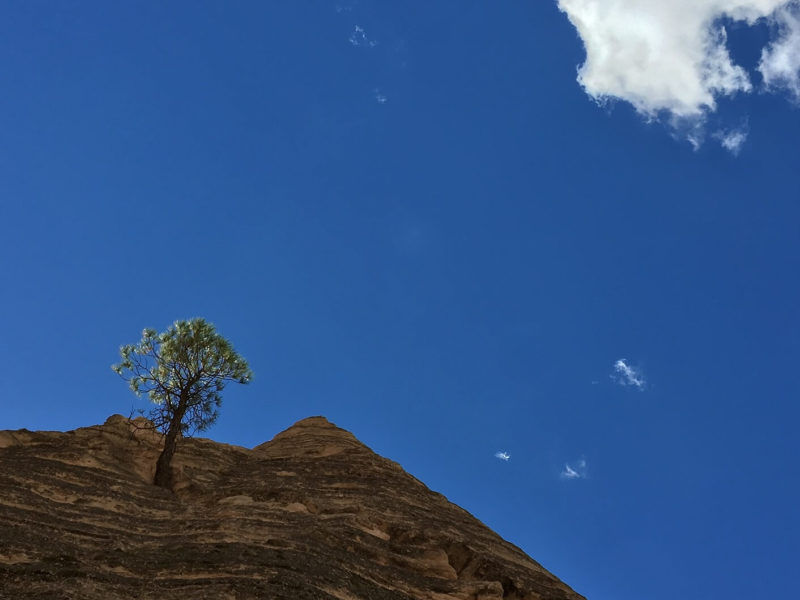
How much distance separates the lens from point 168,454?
115 feet

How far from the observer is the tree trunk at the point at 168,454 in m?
33.7

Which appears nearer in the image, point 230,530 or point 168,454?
point 230,530

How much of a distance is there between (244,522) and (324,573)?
4.79 metres

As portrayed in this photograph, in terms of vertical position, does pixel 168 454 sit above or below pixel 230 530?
above

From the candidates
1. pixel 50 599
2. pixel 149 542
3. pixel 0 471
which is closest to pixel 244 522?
pixel 149 542

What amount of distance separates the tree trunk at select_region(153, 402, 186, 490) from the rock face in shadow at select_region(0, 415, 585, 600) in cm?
74

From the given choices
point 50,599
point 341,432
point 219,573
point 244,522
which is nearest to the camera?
point 50,599

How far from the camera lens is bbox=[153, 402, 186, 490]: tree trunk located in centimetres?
3366

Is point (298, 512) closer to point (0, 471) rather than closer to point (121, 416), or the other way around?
point (0, 471)

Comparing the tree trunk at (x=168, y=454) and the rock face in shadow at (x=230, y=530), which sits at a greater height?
the tree trunk at (x=168, y=454)

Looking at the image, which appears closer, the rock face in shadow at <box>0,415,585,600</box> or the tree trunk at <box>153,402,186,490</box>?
the rock face in shadow at <box>0,415,585,600</box>

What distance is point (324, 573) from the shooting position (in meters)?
20.5

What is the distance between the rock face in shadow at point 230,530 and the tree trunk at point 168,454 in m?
0.74

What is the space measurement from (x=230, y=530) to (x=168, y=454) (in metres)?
13.6
